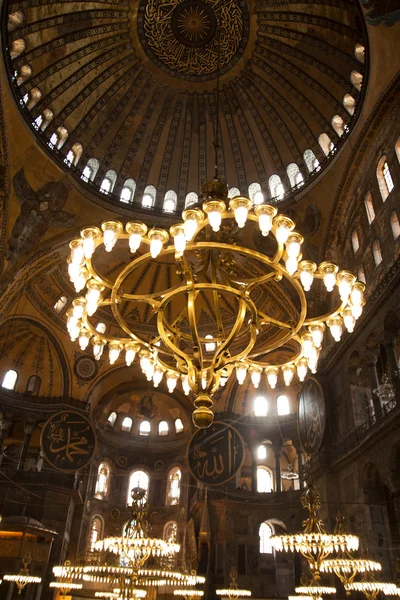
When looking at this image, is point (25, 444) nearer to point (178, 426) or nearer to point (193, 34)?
point (178, 426)

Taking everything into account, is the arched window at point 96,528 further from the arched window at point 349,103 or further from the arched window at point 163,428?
the arched window at point 349,103

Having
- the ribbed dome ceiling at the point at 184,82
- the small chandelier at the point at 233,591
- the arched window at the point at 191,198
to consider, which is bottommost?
the small chandelier at the point at 233,591

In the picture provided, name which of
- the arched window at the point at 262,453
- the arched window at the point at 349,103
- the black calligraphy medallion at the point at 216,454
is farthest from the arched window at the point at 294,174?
the arched window at the point at 262,453

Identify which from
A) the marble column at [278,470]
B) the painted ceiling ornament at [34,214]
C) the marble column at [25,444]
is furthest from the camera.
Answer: the marble column at [278,470]

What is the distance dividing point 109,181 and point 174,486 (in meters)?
12.5

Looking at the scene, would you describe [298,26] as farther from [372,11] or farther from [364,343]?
[364,343]

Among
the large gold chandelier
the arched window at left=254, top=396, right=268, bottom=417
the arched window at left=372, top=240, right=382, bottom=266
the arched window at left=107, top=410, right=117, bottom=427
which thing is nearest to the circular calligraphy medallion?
the arched window at left=372, top=240, right=382, bottom=266

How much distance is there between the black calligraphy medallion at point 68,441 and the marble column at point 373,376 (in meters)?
8.59

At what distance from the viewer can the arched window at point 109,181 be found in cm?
1600

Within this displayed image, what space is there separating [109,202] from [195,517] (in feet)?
38.1

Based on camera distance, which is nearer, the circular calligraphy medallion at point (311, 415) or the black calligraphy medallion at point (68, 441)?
the circular calligraphy medallion at point (311, 415)

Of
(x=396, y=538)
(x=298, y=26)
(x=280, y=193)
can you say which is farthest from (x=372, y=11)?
(x=396, y=538)

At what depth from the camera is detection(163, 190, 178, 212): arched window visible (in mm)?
16812

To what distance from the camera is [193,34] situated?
1476 cm
